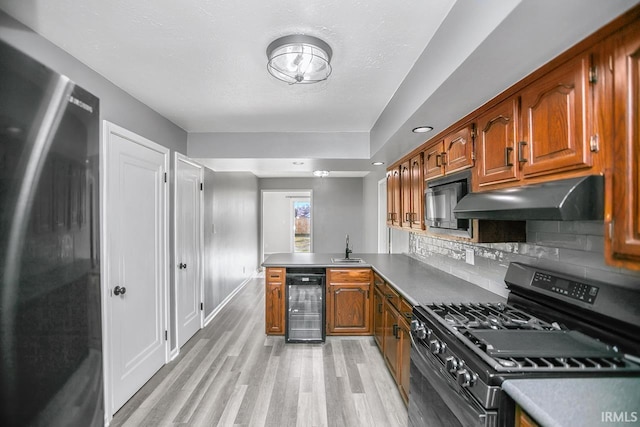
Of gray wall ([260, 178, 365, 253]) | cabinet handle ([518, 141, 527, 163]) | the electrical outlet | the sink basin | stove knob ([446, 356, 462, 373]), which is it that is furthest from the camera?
gray wall ([260, 178, 365, 253])

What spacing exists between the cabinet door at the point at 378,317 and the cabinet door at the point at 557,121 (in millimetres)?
1974

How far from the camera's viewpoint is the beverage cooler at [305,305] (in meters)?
3.42

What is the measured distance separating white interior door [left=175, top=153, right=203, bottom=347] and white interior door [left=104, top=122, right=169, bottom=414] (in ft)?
0.94

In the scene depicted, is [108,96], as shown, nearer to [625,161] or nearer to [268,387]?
[268,387]

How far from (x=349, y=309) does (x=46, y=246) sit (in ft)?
10.3

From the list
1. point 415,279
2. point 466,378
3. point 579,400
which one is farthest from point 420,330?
point 415,279

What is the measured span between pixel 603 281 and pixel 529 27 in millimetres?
1146

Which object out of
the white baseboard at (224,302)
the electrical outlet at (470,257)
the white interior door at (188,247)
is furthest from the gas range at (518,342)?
the white baseboard at (224,302)

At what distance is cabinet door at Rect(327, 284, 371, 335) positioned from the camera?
3443mm

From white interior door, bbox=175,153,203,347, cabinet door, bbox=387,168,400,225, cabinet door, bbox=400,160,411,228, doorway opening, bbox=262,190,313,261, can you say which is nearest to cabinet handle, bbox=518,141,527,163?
cabinet door, bbox=400,160,411,228

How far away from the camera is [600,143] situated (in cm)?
102

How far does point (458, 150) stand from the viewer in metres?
2.05

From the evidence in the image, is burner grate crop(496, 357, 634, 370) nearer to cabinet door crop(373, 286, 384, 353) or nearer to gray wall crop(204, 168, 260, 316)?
cabinet door crop(373, 286, 384, 353)

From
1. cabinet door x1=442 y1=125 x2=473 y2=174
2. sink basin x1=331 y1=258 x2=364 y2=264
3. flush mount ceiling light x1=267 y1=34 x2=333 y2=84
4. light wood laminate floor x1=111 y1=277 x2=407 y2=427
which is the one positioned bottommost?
light wood laminate floor x1=111 y1=277 x2=407 y2=427
